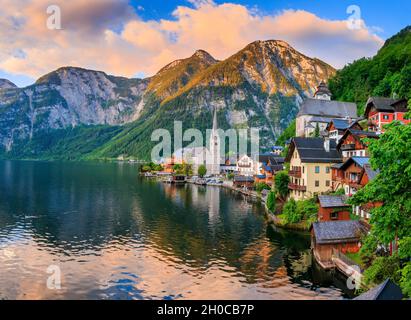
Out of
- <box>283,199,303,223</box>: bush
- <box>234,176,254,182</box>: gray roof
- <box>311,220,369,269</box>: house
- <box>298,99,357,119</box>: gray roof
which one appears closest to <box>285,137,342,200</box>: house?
<box>283,199,303,223</box>: bush

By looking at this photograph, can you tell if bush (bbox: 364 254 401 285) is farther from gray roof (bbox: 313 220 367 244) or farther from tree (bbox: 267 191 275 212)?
tree (bbox: 267 191 275 212)

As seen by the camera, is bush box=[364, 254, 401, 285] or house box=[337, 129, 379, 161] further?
house box=[337, 129, 379, 161]

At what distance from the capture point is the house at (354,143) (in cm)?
5999

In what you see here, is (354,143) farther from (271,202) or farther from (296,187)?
(271,202)

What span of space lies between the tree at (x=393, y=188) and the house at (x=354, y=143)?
3913 cm

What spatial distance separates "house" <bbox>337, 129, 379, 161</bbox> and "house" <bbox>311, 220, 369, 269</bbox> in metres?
22.2

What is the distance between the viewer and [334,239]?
4053 centimetres

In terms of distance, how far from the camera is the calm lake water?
3491cm

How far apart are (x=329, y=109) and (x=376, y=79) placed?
64.8 feet

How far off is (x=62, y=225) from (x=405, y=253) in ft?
197

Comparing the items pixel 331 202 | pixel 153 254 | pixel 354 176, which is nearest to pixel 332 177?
pixel 354 176

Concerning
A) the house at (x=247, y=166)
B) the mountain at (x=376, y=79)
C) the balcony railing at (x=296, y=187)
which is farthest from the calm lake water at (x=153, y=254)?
the mountain at (x=376, y=79)

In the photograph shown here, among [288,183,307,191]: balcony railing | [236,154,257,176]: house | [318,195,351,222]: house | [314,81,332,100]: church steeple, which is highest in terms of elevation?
[314,81,332,100]: church steeple
